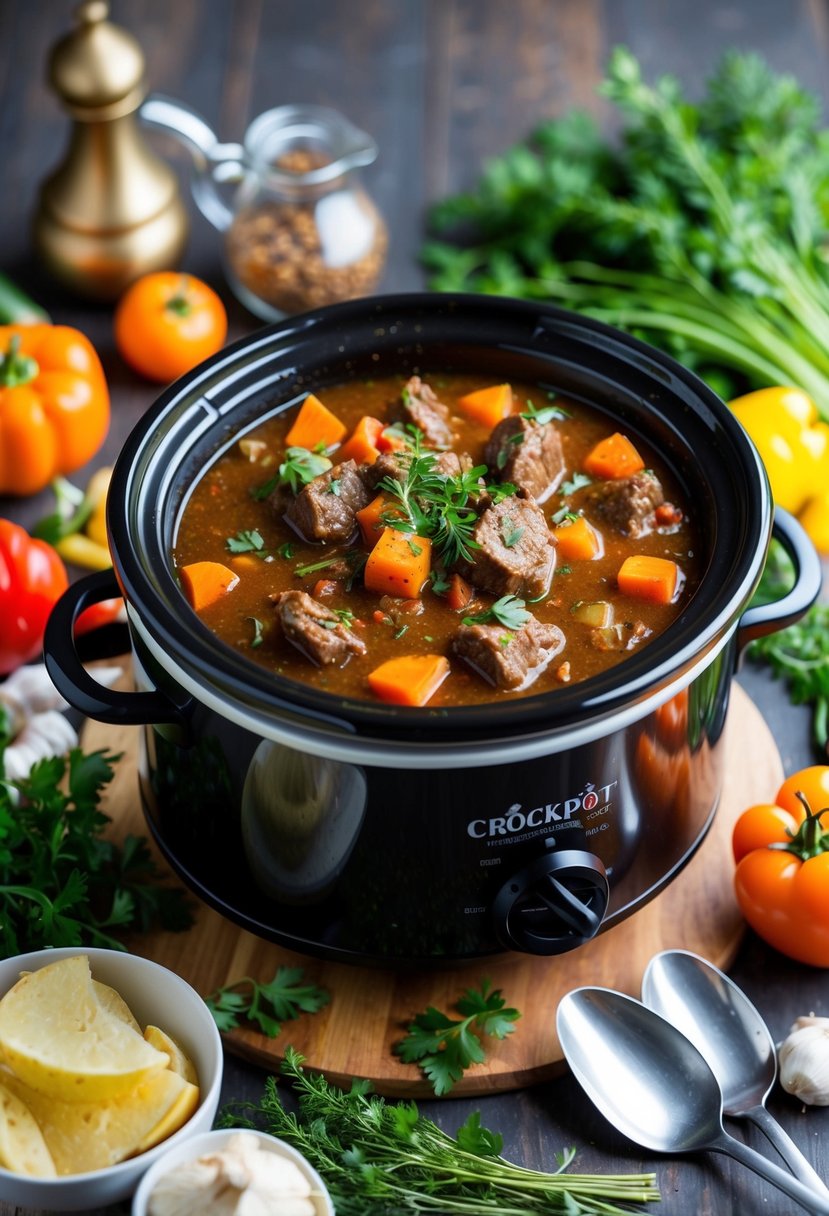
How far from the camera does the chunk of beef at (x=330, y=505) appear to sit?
344 cm

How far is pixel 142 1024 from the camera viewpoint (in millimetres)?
3207

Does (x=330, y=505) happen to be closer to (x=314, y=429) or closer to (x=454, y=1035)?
(x=314, y=429)

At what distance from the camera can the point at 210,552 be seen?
3.47 m

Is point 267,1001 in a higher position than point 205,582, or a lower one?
lower

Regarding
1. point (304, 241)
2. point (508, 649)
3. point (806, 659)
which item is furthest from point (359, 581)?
point (304, 241)

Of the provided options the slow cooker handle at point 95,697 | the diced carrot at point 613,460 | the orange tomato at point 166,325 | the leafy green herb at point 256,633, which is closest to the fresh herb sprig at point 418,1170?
the slow cooker handle at point 95,697

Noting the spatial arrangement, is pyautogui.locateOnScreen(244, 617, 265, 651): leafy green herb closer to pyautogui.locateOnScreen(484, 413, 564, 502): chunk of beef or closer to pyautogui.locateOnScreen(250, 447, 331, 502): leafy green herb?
pyautogui.locateOnScreen(250, 447, 331, 502): leafy green herb

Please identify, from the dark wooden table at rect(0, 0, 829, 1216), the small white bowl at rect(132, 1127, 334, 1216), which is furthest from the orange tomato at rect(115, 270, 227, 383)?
the small white bowl at rect(132, 1127, 334, 1216)

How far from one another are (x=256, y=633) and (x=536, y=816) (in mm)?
737

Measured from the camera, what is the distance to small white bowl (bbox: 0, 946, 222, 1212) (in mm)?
2807

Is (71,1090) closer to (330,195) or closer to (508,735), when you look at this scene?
(508,735)

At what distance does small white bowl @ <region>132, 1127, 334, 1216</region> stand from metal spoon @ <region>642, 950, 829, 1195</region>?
923mm

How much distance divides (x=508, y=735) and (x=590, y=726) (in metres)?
0.19

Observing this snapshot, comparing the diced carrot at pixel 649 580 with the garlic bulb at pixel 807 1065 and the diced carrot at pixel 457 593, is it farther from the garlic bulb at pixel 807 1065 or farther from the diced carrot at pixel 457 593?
the garlic bulb at pixel 807 1065
